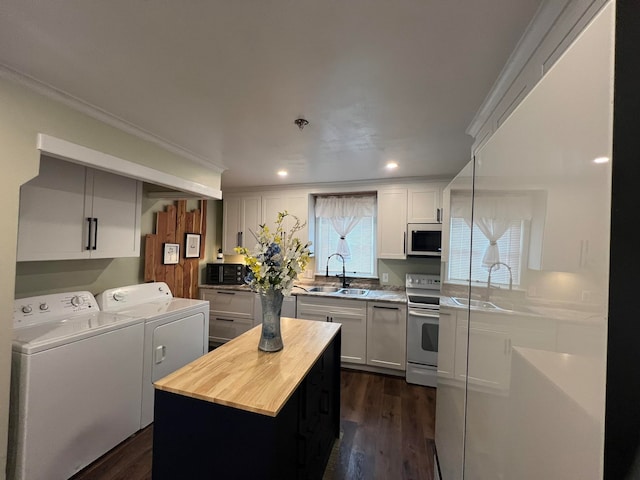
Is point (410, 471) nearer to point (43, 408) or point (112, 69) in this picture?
point (43, 408)

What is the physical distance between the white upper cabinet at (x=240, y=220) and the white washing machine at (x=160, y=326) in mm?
1383

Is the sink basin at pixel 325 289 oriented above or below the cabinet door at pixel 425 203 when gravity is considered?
below

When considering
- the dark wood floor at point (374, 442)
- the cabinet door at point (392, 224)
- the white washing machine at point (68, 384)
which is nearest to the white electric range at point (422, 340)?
the dark wood floor at point (374, 442)

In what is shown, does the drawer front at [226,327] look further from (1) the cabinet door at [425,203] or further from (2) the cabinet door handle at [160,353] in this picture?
A: (1) the cabinet door at [425,203]

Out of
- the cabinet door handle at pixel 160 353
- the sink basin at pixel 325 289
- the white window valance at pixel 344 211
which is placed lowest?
the cabinet door handle at pixel 160 353

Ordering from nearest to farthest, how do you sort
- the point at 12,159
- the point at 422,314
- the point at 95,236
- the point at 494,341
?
the point at 494,341
the point at 12,159
the point at 95,236
the point at 422,314

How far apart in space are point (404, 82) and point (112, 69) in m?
1.56

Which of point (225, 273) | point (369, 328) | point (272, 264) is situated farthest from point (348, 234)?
point (272, 264)

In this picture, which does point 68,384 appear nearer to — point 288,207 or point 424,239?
point 288,207

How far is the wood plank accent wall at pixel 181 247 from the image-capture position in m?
3.18

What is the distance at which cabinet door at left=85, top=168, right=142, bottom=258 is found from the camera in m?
2.37

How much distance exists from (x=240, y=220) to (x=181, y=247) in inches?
38.7

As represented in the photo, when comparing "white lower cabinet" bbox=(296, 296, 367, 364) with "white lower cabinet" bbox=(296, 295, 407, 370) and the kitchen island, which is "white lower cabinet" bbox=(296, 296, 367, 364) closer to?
"white lower cabinet" bbox=(296, 295, 407, 370)

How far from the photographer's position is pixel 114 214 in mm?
2525
